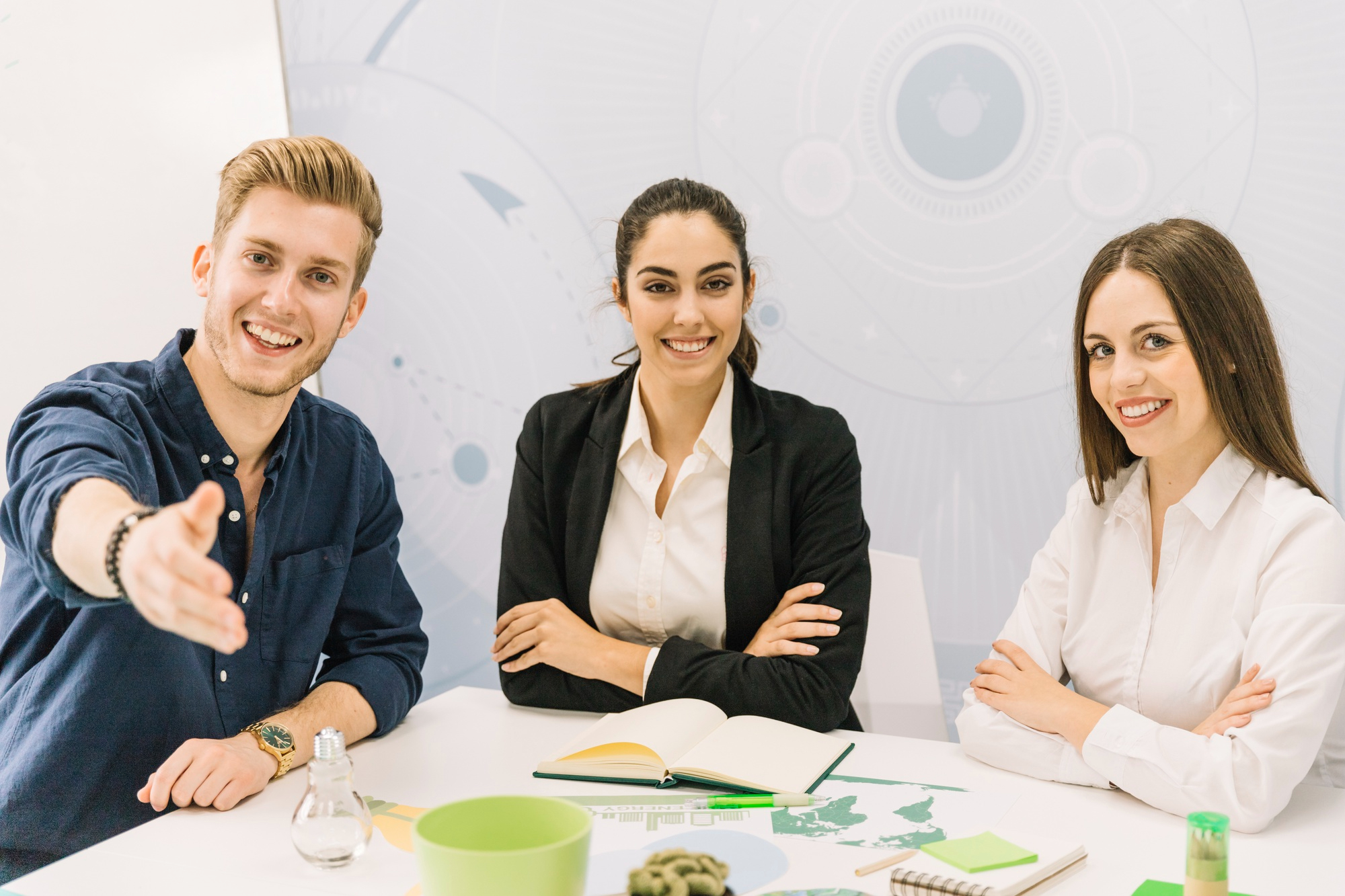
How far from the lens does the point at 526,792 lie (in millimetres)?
1314

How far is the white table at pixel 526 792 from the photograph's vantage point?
3.42 ft

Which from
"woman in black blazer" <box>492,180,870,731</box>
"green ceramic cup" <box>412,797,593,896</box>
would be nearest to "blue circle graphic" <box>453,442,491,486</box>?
"woman in black blazer" <box>492,180,870,731</box>

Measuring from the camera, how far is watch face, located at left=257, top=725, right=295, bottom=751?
1346 mm

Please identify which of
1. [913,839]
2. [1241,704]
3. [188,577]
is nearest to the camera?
[188,577]

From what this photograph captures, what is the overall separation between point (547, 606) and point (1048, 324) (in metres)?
1.44

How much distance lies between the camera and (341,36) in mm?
3158

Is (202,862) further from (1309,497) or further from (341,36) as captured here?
(341,36)

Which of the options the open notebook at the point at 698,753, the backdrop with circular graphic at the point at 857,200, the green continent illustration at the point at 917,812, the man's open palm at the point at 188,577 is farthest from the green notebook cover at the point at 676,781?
the backdrop with circular graphic at the point at 857,200

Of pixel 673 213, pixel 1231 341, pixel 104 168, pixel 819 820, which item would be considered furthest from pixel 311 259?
pixel 104 168

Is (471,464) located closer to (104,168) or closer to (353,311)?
(104,168)

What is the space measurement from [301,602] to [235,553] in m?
0.12

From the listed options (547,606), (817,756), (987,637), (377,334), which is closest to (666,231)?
(547,606)

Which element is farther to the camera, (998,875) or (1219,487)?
(1219,487)

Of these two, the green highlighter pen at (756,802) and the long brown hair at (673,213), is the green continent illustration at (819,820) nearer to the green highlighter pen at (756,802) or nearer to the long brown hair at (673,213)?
the green highlighter pen at (756,802)
